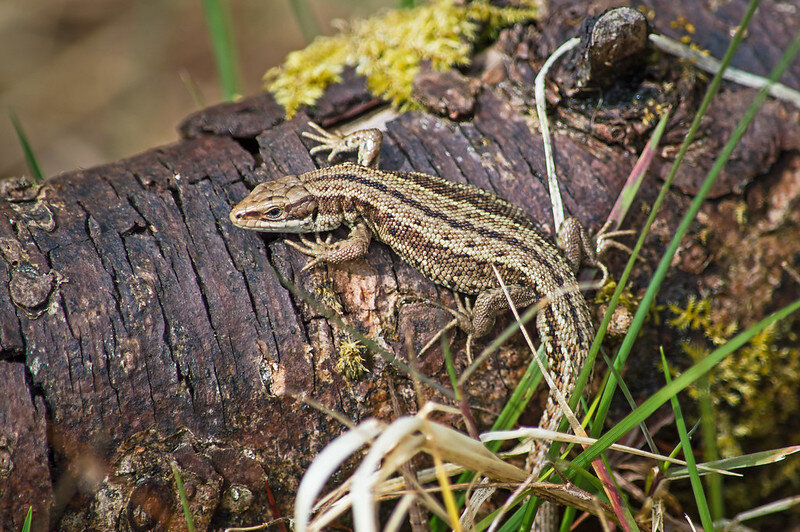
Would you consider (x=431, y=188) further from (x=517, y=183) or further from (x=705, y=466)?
(x=705, y=466)

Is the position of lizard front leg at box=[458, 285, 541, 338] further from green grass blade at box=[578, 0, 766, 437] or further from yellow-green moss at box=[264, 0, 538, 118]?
yellow-green moss at box=[264, 0, 538, 118]

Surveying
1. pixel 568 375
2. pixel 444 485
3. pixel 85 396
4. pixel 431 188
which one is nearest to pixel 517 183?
pixel 431 188

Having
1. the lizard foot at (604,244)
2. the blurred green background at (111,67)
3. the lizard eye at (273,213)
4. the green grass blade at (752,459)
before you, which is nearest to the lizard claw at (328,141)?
the lizard eye at (273,213)

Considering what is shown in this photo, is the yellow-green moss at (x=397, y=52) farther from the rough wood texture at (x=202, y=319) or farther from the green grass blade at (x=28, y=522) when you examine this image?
the green grass blade at (x=28, y=522)

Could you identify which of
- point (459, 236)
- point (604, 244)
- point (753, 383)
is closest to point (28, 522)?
point (459, 236)

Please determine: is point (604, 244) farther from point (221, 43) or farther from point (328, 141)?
point (221, 43)
